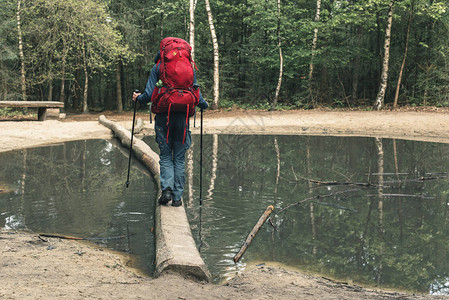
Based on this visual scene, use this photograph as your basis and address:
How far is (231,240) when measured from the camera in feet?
15.5

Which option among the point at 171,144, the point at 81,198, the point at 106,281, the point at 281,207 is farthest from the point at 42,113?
the point at 106,281

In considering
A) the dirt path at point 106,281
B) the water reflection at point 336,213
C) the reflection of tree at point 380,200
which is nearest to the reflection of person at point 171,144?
the water reflection at point 336,213

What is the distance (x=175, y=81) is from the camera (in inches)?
194

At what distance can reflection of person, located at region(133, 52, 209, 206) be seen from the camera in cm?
525

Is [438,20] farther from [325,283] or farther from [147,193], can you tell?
[325,283]

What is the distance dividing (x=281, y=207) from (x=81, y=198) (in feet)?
9.77

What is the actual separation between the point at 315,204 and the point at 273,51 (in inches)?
794

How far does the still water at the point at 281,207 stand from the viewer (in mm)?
4273

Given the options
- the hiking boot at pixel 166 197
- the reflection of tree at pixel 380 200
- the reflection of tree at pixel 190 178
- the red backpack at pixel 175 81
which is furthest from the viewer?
the reflection of tree at pixel 190 178

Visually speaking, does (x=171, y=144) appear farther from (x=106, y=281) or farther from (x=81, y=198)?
(x=106, y=281)

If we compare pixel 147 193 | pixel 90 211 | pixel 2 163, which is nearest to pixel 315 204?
pixel 147 193

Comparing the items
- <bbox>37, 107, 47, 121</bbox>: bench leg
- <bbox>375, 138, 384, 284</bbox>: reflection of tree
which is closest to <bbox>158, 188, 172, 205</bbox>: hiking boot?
<bbox>375, 138, 384, 284</bbox>: reflection of tree

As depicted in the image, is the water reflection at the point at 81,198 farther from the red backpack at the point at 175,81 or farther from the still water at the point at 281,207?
the red backpack at the point at 175,81

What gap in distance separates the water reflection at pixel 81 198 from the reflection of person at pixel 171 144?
19.0 inches
